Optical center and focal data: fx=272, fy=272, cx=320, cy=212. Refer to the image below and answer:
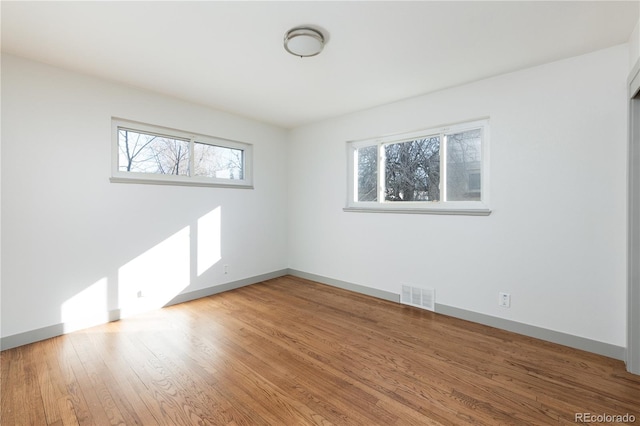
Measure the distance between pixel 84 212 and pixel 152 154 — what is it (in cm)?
97

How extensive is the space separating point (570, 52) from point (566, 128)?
2.06ft

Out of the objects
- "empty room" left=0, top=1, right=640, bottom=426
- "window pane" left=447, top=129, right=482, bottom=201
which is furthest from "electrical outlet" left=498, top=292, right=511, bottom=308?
"window pane" left=447, top=129, right=482, bottom=201

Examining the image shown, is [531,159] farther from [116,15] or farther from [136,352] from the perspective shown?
[136,352]

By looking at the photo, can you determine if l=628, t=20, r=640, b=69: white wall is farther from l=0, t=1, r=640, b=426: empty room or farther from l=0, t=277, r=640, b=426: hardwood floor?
l=0, t=277, r=640, b=426: hardwood floor

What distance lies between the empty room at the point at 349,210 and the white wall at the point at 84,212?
0.02 meters

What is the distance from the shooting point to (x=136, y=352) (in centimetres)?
230

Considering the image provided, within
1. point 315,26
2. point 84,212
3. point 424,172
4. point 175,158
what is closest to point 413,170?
point 424,172

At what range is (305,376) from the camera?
77.8 inches

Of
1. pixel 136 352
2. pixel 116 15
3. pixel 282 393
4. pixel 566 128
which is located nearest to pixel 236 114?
pixel 116 15

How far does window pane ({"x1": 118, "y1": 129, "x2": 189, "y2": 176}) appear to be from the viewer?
308 centimetres

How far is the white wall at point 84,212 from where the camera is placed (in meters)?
2.38

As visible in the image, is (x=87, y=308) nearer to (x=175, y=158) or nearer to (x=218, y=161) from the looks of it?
(x=175, y=158)

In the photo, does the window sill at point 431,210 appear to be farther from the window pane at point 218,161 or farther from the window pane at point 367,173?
→ the window pane at point 218,161

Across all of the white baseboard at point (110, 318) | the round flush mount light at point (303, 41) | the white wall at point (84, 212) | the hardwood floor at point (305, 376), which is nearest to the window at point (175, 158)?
the white wall at point (84, 212)
